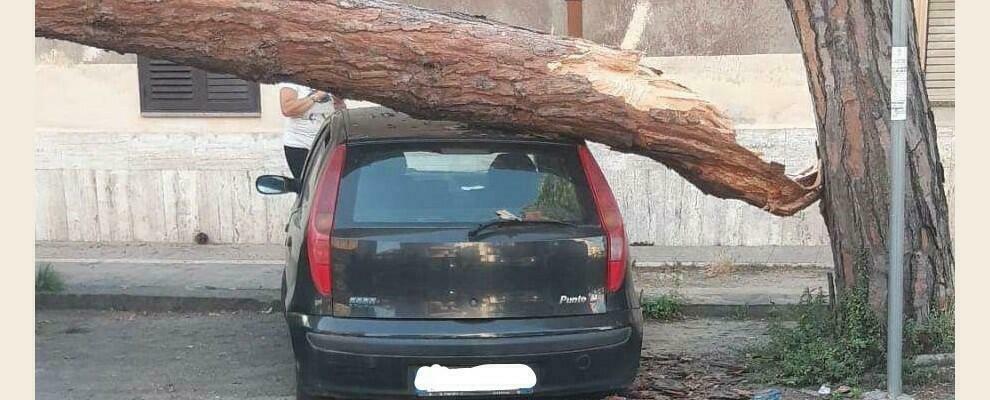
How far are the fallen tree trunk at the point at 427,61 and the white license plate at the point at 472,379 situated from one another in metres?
1.25

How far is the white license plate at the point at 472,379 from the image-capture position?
4.33 m

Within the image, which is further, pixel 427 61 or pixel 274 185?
pixel 274 185

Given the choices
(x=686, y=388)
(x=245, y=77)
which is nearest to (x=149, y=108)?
(x=245, y=77)

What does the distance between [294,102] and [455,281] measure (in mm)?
3224

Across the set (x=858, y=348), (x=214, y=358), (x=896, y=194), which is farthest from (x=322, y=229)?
(x=858, y=348)

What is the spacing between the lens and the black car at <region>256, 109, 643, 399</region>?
4324 millimetres

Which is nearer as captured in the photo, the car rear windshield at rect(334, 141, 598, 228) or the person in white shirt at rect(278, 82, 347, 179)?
the car rear windshield at rect(334, 141, 598, 228)

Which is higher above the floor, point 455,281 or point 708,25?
point 708,25

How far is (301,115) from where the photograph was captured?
721cm

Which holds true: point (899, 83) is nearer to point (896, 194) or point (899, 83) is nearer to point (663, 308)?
point (896, 194)

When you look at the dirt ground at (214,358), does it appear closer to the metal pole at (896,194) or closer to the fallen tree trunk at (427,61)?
the metal pole at (896,194)

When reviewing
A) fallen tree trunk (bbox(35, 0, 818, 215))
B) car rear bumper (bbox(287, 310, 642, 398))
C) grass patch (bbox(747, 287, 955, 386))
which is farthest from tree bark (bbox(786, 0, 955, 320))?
car rear bumper (bbox(287, 310, 642, 398))

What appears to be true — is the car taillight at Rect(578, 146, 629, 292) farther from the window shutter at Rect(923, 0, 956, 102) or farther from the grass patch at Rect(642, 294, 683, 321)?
the window shutter at Rect(923, 0, 956, 102)

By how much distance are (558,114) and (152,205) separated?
520 centimetres
